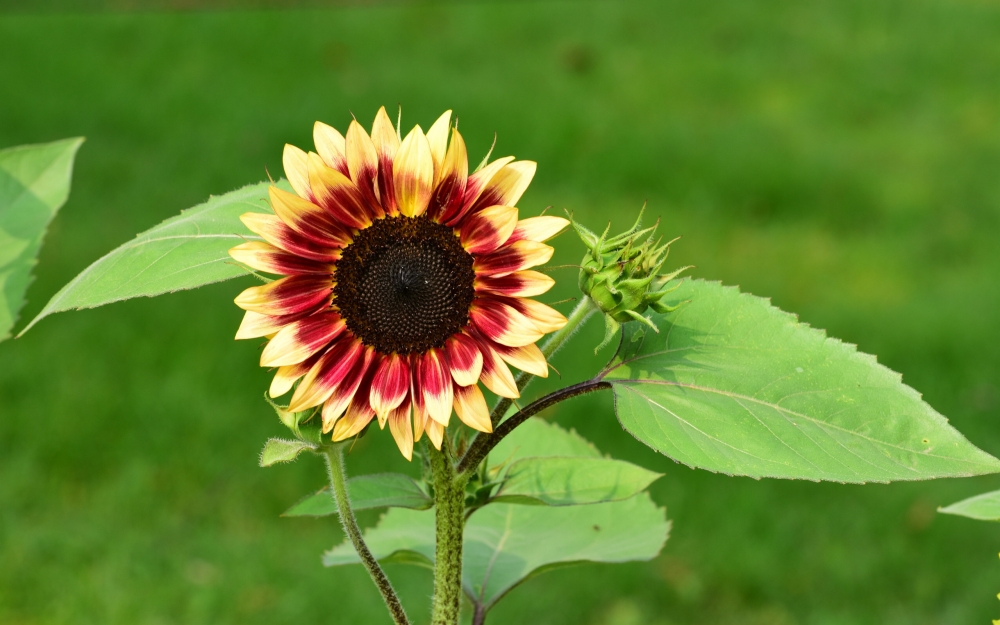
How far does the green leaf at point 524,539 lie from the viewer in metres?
1.53

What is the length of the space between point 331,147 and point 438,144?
0.11 meters

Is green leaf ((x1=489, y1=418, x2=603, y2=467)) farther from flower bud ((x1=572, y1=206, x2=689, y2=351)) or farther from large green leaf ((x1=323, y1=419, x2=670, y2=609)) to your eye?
flower bud ((x1=572, y1=206, x2=689, y2=351))

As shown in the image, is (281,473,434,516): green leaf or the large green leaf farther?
the large green leaf

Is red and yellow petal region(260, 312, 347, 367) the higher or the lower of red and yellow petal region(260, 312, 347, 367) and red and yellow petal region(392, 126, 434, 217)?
the lower

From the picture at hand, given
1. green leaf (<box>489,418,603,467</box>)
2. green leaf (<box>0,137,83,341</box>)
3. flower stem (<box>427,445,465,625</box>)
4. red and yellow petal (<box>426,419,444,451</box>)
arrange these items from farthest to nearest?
green leaf (<box>489,418,603,467</box>) < green leaf (<box>0,137,83,341</box>) < flower stem (<box>427,445,465,625</box>) < red and yellow petal (<box>426,419,444,451</box>)

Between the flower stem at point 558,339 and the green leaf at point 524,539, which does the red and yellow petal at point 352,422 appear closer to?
the flower stem at point 558,339

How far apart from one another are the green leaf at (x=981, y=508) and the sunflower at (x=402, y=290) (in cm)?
47

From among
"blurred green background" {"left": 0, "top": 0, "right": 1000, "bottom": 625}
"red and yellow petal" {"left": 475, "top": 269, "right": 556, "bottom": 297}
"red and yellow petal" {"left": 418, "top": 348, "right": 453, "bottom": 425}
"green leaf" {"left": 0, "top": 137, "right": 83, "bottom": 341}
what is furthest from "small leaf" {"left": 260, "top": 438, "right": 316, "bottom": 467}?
"blurred green background" {"left": 0, "top": 0, "right": 1000, "bottom": 625}

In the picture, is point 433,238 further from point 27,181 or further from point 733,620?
point 733,620

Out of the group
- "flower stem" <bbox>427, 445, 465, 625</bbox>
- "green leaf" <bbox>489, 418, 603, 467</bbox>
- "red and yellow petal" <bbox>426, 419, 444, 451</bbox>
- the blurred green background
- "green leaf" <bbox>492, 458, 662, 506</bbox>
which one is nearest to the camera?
"red and yellow petal" <bbox>426, 419, 444, 451</bbox>

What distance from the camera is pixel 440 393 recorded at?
1018 millimetres

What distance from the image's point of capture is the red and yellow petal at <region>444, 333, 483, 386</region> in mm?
1019

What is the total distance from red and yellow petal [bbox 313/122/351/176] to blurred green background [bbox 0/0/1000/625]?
9.85ft

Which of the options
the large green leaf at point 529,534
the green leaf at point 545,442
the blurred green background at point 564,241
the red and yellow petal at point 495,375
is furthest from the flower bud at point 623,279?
the blurred green background at point 564,241
